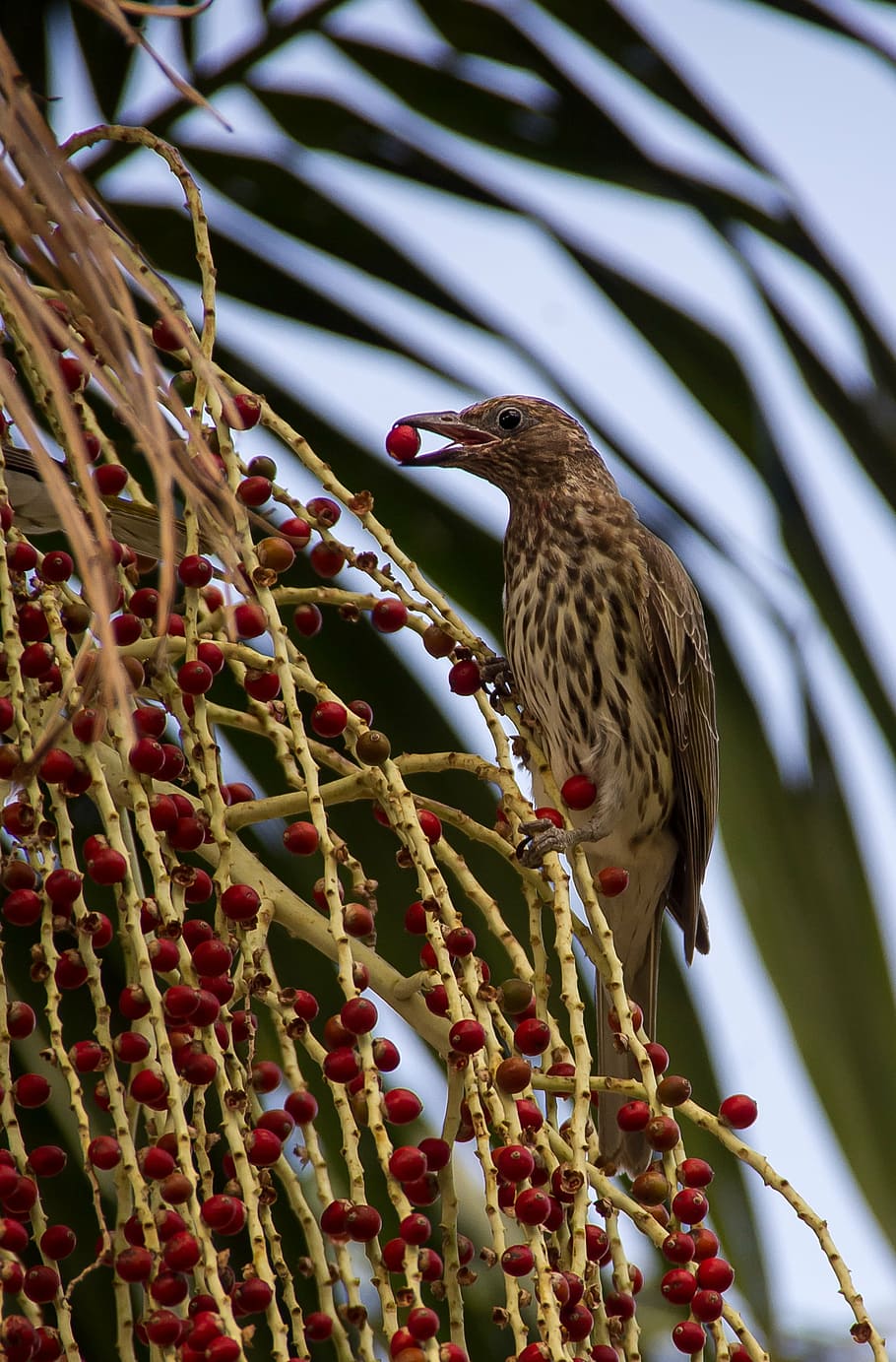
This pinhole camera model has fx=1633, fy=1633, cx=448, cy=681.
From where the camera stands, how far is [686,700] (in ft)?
9.04

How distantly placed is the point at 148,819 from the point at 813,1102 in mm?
1285

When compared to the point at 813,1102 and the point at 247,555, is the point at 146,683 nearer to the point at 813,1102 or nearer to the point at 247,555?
the point at 247,555

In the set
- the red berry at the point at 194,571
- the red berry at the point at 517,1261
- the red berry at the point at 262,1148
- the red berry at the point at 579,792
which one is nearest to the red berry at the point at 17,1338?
the red berry at the point at 262,1148

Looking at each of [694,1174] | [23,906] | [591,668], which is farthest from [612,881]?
[591,668]

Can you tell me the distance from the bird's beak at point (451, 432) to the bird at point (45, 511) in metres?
0.98

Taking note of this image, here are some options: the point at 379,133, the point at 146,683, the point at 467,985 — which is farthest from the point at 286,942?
the point at 379,133

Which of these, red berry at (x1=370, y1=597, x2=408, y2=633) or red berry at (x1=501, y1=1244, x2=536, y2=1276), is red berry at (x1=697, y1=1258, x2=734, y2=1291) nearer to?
red berry at (x1=501, y1=1244, x2=536, y2=1276)

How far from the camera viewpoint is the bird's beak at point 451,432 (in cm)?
267

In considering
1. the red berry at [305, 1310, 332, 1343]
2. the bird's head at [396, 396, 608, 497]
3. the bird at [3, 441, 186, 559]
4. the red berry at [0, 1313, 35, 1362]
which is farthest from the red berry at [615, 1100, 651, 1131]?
the bird's head at [396, 396, 608, 497]

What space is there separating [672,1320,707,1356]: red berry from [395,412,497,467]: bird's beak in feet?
5.19

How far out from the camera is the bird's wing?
2.71 m

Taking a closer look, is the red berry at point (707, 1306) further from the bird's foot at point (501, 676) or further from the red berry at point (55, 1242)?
the bird's foot at point (501, 676)

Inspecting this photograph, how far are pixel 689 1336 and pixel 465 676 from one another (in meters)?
0.66

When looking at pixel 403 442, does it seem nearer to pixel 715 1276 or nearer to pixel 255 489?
pixel 255 489
